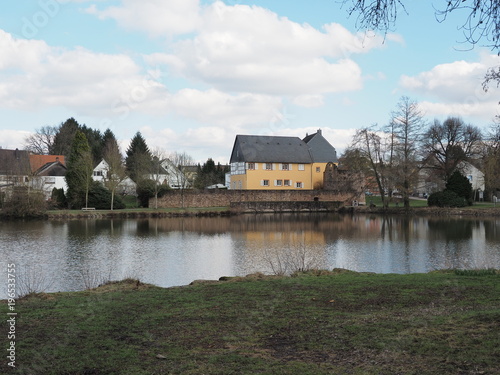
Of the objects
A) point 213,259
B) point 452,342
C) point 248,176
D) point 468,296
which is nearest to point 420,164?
point 248,176

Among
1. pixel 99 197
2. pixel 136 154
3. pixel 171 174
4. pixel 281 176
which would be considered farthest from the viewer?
pixel 136 154

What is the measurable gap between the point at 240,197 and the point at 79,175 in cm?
1710

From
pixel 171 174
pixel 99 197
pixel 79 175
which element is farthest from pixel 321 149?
pixel 79 175

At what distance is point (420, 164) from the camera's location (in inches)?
1971

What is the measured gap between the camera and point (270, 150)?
58.1 metres

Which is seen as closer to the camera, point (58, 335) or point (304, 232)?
point (58, 335)

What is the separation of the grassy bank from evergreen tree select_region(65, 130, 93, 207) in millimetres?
37403

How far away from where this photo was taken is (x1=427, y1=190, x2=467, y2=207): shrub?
46.0 m

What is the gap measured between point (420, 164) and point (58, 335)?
48.7m

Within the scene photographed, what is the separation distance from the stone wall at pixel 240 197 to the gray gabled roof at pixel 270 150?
4.93 m

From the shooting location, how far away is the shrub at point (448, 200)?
46.0 meters

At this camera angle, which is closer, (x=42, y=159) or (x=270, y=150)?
(x=270, y=150)

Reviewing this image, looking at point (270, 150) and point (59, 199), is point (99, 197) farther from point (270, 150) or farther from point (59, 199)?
point (270, 150)

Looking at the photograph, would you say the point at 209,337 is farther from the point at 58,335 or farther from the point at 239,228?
the point at 239,228
